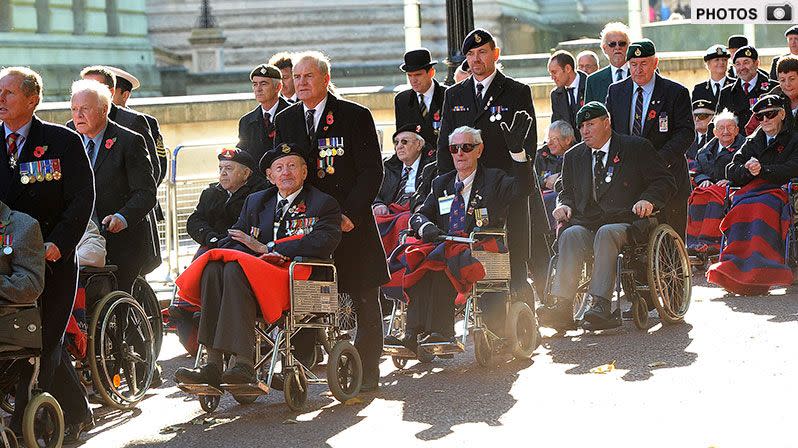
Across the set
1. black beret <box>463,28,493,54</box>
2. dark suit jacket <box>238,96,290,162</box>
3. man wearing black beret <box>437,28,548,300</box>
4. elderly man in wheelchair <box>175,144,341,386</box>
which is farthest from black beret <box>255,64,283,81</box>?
elderly man in wheelchair <box>175,144,341,386</box>

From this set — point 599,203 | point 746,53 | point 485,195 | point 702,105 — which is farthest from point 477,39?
point 746,53

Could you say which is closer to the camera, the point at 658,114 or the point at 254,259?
the point at 254,259

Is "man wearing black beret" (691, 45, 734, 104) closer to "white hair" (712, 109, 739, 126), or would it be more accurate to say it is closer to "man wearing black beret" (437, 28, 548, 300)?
"white hair" (712, 109, 739, 126)

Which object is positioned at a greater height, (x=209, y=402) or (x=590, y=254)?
(x=590, y=254)

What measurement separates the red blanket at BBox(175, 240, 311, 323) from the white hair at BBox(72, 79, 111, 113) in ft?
4.90

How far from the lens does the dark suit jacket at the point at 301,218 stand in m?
10.3

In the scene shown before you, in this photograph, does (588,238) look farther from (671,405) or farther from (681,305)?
(671,405)

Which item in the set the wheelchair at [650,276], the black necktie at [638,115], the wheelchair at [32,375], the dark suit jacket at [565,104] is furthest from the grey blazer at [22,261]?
the dark suit jacket at [565,104]

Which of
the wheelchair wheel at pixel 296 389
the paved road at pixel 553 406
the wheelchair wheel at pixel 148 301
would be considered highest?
the wheelchair wheel at pixel 148 301

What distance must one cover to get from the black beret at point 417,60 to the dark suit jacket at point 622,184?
6.09 ft

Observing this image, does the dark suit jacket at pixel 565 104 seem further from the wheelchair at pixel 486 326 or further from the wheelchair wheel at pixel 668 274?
the wheelchair at pixel 486 326

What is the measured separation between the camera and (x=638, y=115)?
14.0 meters

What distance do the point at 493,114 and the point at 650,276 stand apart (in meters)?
1.55

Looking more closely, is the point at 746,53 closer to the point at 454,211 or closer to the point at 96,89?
the point at 454,211
